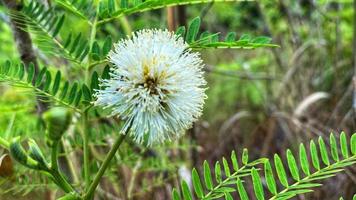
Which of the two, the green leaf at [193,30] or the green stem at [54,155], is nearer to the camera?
the green stem at [54,155]

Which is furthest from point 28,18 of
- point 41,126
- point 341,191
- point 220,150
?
point 220,150

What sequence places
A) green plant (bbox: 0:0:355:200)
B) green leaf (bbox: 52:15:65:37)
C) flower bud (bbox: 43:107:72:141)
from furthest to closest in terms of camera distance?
green leaf (bbox: 52:15:65:37) → green plant (bbox: 0:0:355:200) → flower bud (bbox: 43:107:72:141)

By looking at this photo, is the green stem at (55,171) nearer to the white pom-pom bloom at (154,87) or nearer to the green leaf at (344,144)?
the white pom-pom bloom at (154,87)

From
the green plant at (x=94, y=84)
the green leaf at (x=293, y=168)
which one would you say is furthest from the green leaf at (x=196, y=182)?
the green leaf at (x=293, y=168)

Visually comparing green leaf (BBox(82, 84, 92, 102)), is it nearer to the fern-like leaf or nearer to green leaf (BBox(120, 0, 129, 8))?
the fern-like leaf

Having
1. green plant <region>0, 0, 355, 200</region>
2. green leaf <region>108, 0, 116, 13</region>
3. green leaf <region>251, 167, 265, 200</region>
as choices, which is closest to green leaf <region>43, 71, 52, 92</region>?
green plant <region>0, 0, 355, 200</region>

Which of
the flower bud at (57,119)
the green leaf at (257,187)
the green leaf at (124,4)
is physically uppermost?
the green leaf at (124,4)

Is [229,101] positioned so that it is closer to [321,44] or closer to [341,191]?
[321,44]
